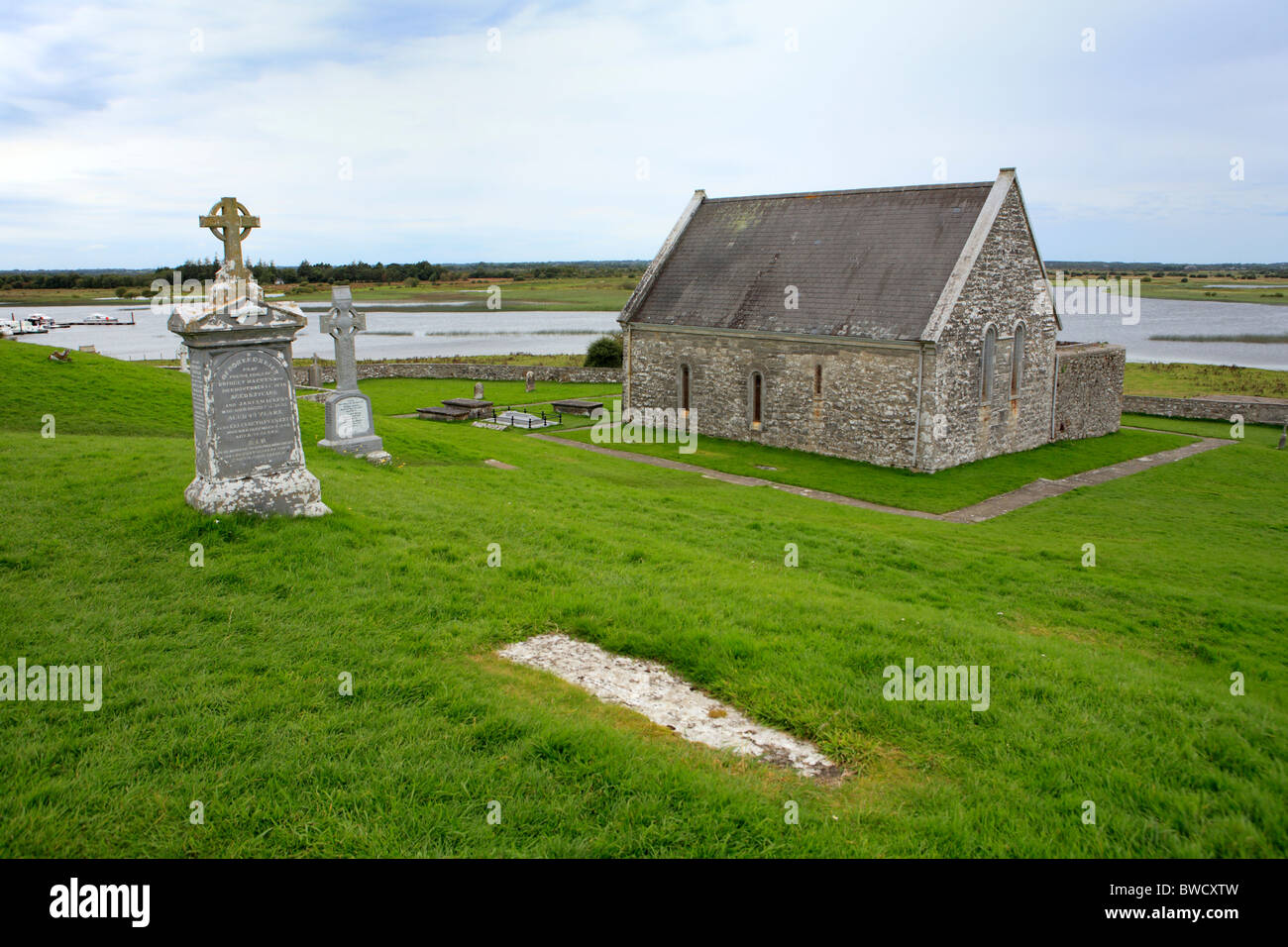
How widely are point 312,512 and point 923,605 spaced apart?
8054 mm

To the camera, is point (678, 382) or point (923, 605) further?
point (678, 382)

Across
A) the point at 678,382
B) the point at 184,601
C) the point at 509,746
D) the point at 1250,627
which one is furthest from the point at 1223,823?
the point at 678,382

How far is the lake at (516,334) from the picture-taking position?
7562 centimetres

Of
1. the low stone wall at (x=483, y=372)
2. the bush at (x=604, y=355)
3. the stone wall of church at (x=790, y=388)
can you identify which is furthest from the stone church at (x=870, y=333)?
the bush at (x=604, y=355)

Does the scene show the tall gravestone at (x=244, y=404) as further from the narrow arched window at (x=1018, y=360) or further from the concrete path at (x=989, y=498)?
the narrow arched window at (x=1018, y=360)

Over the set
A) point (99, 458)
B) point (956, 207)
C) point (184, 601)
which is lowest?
point (184, 601)

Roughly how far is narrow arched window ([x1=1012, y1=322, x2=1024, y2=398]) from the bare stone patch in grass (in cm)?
2433

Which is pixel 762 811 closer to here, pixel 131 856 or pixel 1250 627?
pixel 131 856

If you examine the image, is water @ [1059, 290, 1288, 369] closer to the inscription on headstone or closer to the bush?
the bush

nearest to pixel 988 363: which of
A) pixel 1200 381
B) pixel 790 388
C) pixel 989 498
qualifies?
pixel 989 498

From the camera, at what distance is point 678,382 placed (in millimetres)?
31703

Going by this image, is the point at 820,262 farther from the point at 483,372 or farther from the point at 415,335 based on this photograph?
the point at 415,335

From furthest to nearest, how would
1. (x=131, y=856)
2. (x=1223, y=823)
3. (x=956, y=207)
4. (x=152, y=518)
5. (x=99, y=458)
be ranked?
(x=956, y=207)
(x=99, y=458)
(x=152, y=518)
(x=1223, y=823)
(x=131, y=856)

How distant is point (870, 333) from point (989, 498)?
6.39 meters
